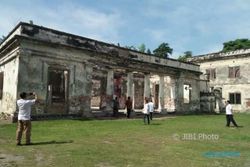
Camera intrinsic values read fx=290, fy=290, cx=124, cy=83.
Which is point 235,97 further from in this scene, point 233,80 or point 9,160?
point 9,160

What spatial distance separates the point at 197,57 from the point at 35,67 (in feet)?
76.7

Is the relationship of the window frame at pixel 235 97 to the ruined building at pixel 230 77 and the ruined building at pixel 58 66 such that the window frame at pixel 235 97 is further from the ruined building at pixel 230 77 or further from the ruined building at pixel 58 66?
the ruined building at pixel 58 66

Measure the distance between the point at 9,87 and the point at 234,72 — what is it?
23.4m

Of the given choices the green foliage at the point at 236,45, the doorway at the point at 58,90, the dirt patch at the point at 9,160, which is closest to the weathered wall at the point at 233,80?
the green foliage at the point at 236,45

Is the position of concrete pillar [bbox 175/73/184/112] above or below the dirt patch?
above

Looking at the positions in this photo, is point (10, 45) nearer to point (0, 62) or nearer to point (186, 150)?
point (0, 62)

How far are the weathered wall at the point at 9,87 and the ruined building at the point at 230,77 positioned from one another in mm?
18890

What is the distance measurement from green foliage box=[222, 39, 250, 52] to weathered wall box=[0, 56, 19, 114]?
36.0 meters

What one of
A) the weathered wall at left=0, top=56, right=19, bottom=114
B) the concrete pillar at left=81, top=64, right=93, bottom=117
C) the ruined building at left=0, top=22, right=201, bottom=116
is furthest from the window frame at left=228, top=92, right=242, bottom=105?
the weathered wall at left=0, top=56, right=19, bottom=114

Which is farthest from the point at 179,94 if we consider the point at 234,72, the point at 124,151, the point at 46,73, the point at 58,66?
the point at 124,151

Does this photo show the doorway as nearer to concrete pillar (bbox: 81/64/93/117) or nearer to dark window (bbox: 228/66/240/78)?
concrete pillar (bbox: 81/64/93/117)

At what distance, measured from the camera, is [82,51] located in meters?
17.8

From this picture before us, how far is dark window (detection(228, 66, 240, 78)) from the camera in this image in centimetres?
3055

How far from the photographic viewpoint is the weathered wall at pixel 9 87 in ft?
49.6
